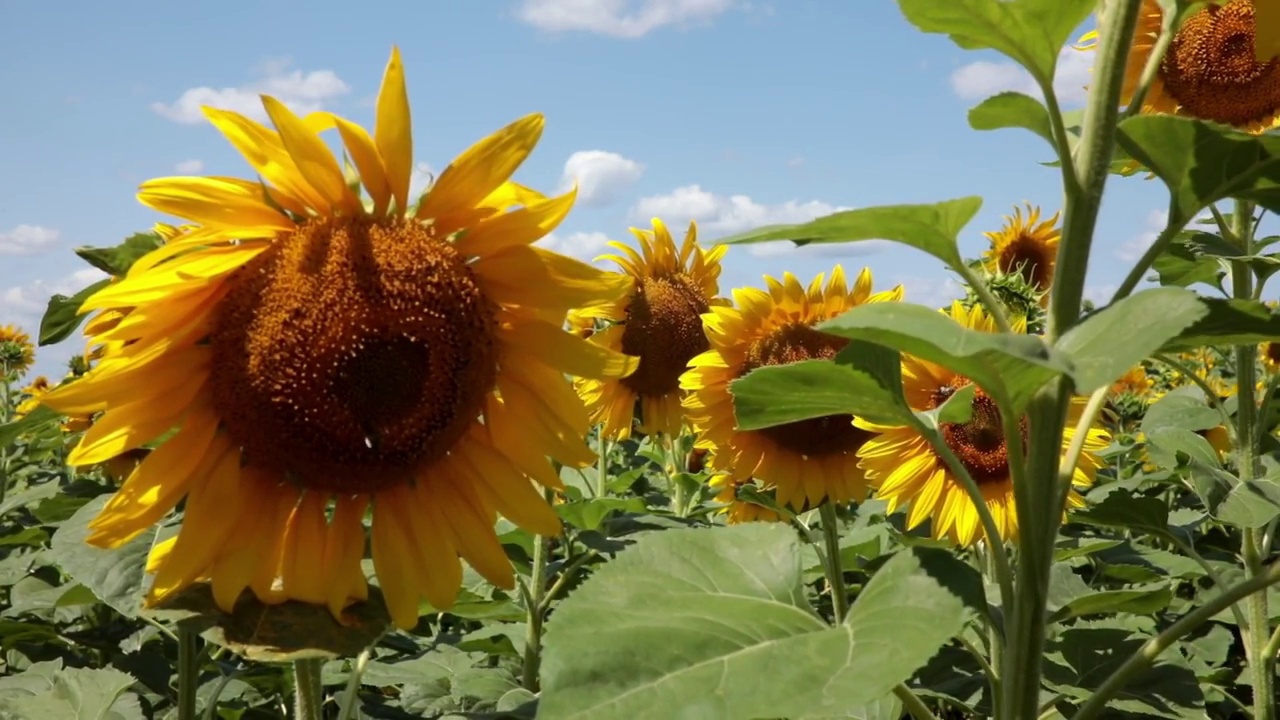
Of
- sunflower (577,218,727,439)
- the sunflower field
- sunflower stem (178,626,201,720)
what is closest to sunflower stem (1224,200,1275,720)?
the sunflower field

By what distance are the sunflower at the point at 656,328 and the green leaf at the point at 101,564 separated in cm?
208

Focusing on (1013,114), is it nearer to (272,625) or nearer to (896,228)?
(896,228)

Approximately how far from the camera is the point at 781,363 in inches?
128

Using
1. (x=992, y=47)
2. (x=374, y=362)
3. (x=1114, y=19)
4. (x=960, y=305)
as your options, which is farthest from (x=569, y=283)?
(x=960, y=305)

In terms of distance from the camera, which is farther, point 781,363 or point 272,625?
point 781,363

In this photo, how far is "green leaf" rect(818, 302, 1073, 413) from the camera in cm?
94

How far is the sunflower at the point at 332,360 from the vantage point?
151 cm

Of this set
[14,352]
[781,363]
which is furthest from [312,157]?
[14,352]

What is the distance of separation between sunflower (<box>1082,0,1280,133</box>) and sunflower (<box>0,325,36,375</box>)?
343 inches

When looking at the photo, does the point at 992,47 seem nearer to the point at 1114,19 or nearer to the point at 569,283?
the point at 1114,19

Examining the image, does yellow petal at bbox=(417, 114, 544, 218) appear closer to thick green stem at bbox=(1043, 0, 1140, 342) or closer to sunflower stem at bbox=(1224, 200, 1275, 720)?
thick green stem at bbox=(1043, 0, 1140, 342)

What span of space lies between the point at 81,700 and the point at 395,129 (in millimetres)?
1380

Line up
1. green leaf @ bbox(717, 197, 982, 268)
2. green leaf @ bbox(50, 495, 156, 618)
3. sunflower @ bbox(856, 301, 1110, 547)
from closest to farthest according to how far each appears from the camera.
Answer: green leaf @ bbox(717, 197, 982, 268) < green leaf @ bbox(50, 495, 156, 618) < sunflower @ bbox(856, 301, 1110, 547)

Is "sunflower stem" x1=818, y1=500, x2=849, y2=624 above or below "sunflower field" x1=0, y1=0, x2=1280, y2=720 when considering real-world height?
below
